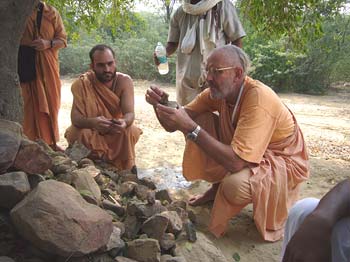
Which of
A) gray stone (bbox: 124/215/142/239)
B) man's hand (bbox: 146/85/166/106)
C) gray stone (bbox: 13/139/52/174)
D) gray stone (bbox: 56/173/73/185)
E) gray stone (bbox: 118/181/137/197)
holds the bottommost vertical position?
gray stone (bbox: 118/181/137/197)

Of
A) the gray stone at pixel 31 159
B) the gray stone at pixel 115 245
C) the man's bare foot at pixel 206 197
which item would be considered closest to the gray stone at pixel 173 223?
the gray stone at pixel 115 245

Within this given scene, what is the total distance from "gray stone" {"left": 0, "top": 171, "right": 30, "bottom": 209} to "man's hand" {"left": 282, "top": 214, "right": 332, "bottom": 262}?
4.48 feet

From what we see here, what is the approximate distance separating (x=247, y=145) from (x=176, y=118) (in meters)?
0.58

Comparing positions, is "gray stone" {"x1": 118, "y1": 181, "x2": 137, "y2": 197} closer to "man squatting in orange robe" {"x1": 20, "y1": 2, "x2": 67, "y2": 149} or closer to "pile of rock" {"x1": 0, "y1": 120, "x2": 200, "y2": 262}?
"pile of rock" {"x1": 0, "y1": 120, "x2": 200, "y2": 262}

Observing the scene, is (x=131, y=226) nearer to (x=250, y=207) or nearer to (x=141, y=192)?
(x=141, y=192)

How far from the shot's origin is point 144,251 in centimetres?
217

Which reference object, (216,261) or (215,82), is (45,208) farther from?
(215,82)

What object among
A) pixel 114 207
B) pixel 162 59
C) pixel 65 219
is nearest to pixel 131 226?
pixel 114 207

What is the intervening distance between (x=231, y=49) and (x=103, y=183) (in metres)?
1.49

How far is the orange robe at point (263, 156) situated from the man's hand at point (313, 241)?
1.45m

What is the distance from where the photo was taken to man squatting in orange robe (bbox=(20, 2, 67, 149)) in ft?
13.9

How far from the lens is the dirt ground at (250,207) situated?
9.89 feet

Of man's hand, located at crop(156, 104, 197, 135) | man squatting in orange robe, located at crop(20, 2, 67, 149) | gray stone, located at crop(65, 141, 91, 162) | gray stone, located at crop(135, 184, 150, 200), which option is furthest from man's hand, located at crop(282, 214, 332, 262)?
man squatting in orange robe, located at crop(20, 2, 67, 149)

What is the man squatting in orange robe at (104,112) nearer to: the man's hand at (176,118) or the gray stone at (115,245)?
the man's hand at (176,118)
